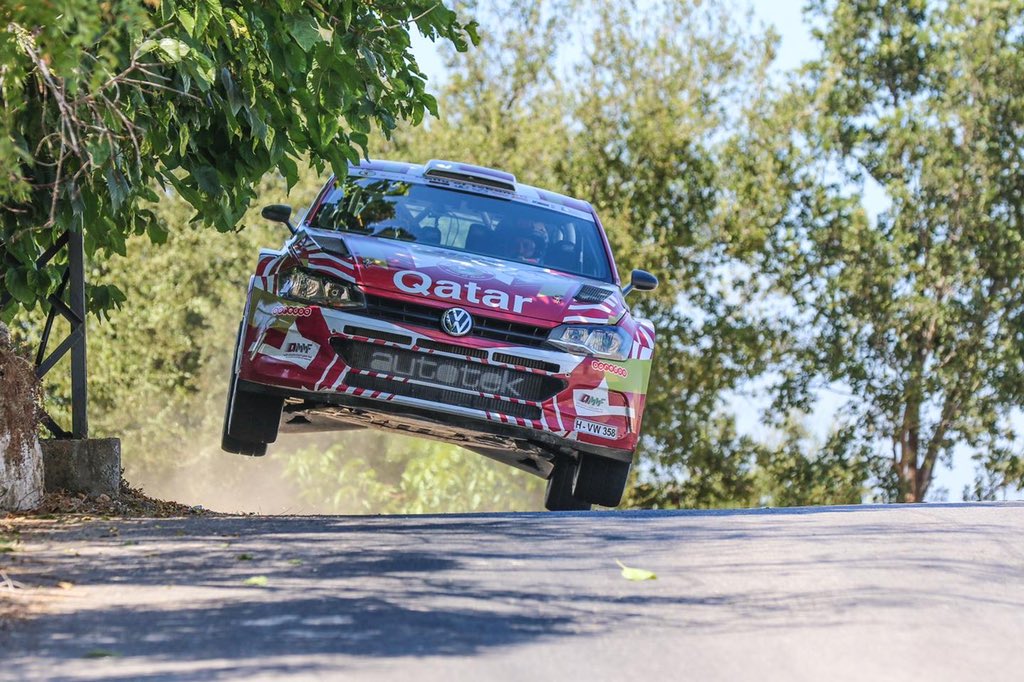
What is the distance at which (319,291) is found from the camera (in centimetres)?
852

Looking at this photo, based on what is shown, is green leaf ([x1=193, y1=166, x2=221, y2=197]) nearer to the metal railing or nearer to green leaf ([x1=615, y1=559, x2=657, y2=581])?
the metal railing

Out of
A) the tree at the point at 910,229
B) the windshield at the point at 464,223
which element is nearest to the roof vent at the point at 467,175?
the windshield at the point at 464,223

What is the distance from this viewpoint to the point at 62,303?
9.62 m

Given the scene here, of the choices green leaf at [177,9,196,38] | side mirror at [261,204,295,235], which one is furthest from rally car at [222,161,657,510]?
green leaf at [177,9,196,38]

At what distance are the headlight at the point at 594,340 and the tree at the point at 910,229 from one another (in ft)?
65.3

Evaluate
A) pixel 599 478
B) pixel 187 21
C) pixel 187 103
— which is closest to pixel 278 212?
pixel 187 103

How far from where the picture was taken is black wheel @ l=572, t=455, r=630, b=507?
30.1 ft

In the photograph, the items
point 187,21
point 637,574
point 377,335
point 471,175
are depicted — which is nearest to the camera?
point 637,574

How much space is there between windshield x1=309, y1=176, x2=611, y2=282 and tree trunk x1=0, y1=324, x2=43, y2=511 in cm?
209

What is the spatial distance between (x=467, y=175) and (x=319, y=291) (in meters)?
2.31

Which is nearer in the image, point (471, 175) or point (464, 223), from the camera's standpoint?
point (464, 223)

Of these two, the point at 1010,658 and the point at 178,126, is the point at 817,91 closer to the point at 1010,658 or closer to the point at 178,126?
the point at 178,126

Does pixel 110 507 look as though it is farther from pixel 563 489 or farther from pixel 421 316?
pixel 563 489

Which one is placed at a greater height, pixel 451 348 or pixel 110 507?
pixel 451 348
